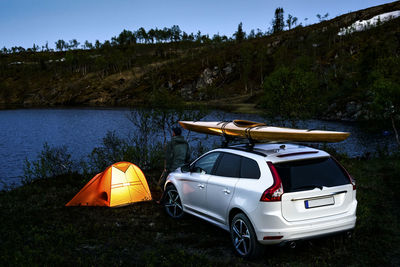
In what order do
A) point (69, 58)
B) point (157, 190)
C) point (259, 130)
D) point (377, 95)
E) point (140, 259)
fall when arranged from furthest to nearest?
Answer: 1. point (69, 58)
2. point (377, 95)
3. point (157, 190)
4. point (259, 130)
5. point (140, 259)

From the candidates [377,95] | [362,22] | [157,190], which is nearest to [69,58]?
[362,22]

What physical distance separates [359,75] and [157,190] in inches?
2717

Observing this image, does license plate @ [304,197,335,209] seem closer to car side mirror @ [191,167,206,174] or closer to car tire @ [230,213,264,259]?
car tire @ [230,213,264,259]

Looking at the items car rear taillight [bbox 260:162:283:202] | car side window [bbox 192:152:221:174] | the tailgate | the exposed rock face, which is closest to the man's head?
car side window [bbox 192:152:221:174]

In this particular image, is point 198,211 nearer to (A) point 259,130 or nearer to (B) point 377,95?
(A) point 259,130

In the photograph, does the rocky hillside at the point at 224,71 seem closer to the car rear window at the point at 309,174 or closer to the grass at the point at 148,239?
the grass at the point at 148,239

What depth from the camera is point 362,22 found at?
145 metres

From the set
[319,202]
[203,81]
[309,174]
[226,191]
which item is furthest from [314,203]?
[203,81]

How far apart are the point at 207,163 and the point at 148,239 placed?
210 centimetres

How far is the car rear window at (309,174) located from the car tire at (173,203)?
3.49 m

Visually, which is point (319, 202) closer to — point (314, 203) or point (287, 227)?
point (314, 203)

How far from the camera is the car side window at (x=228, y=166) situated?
650 cm

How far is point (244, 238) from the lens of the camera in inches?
237

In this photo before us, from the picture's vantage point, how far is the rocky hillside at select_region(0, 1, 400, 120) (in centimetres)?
7494
